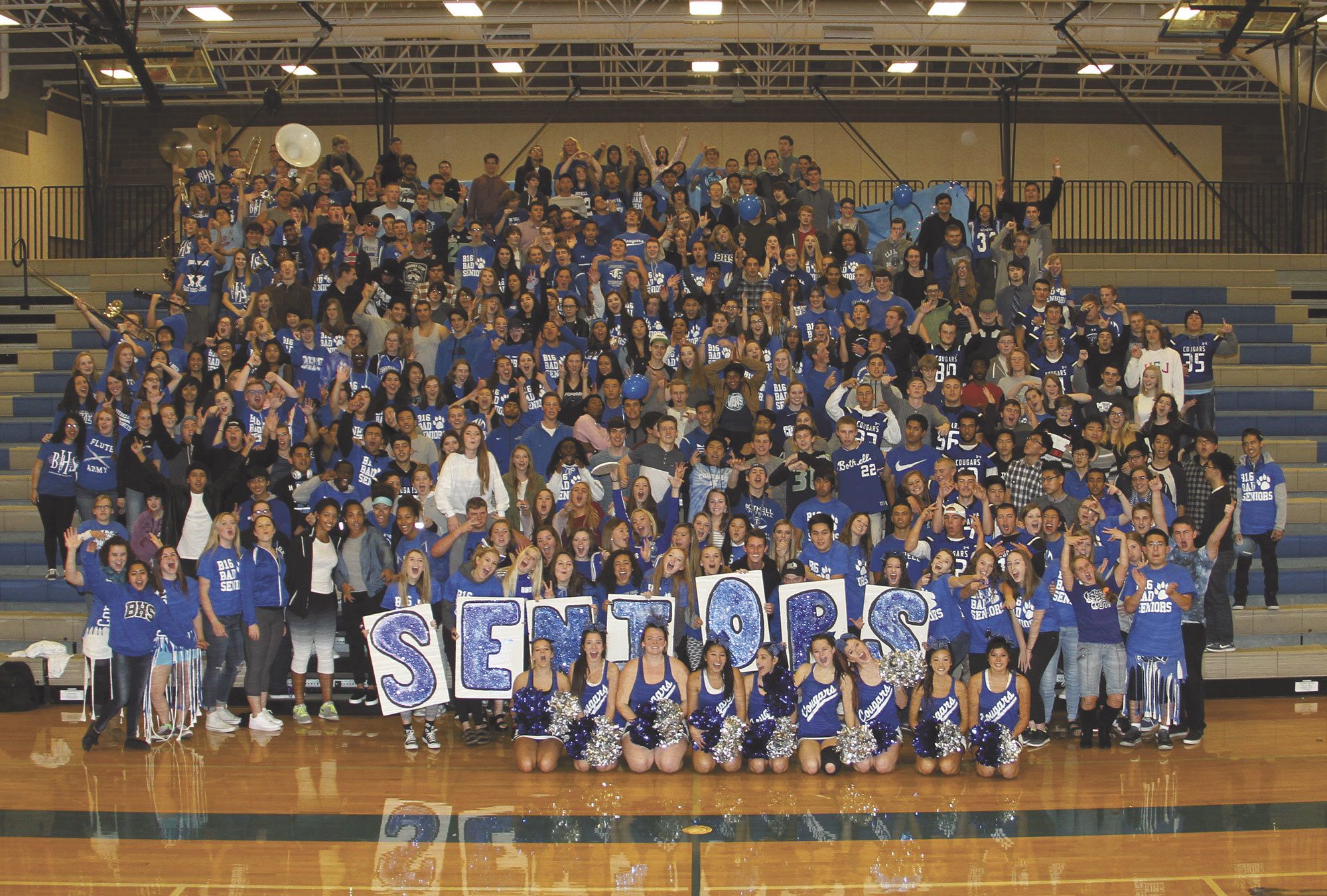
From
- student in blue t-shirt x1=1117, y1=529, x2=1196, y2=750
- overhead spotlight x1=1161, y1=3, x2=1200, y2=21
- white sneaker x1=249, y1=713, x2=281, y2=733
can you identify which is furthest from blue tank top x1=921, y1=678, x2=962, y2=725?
overhead spotlight x1=1161, y1=3, x2=1200, y2=21

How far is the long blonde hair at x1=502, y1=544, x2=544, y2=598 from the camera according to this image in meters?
9.82

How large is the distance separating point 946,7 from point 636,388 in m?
7.87

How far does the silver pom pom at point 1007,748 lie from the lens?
8727mm

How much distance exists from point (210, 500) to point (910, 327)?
691cm

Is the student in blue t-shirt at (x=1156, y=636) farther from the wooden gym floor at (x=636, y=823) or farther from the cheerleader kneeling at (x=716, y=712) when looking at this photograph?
the cheerleader kneeling at (x=716, y=712)

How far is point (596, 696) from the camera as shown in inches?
367

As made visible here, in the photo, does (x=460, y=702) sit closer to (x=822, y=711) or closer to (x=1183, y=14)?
(x=822, y=711)

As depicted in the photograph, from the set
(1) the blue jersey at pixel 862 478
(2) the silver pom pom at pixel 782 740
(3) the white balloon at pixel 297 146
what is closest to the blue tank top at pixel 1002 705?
(2) the silver pom pom at pixel 782 740

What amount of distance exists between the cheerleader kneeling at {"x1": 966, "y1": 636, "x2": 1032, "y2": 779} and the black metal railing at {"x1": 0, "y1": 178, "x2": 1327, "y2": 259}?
14537 mm

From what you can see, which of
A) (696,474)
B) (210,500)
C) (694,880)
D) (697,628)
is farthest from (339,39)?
(694,880)

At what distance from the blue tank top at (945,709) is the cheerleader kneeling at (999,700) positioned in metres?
0.13

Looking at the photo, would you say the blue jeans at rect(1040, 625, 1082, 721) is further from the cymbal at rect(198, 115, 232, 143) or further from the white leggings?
the cymbal at rect(198, 115, 232, 143)

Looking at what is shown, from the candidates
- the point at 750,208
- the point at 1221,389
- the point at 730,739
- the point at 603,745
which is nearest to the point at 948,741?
the point at 730,739

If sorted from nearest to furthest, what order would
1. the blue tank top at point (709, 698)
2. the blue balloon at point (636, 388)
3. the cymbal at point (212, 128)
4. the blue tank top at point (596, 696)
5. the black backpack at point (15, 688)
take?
the blue tank top at point (709, 698) → the blue tank top at point (596, 696) → the black backpack at point (15, 688) → the blue balloon at point (636, 388) → the cymbal at point (212, 128)
